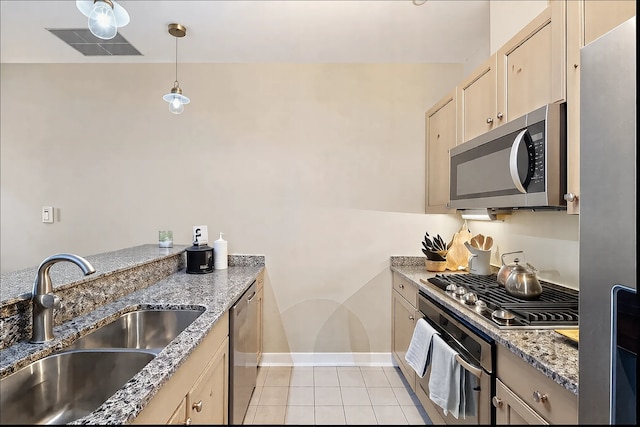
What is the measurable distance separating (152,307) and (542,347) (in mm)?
1576

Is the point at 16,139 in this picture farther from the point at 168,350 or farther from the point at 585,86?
the point at 585,86

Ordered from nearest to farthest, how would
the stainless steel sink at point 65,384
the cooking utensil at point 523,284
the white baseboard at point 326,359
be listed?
the stainless steel sink at point 65,384 < the cooking utensil at point 523,284 < the white baseboard at point 326,359

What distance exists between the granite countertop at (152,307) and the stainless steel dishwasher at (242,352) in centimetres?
10

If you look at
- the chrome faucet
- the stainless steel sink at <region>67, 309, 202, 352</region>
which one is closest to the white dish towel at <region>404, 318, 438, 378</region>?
the stainless steel sink at <region>67, 309, 202, 352</region>

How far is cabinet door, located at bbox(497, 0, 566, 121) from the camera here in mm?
1417

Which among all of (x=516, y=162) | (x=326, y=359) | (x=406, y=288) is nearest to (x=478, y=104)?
(x=516, y=162)

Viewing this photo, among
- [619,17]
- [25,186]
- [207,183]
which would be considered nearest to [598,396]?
[619,17]

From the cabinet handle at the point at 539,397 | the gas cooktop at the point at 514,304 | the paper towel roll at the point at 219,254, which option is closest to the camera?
the cabinet handle at the point at 539,397

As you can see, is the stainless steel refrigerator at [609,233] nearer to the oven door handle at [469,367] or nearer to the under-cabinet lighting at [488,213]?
the oven door handle at [469,367]

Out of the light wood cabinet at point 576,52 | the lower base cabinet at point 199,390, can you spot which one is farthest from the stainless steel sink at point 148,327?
the light wood cabinet at point 576,52

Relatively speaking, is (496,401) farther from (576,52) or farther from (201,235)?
(201,235)

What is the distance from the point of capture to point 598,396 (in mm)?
609

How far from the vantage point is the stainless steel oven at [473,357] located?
1.33 m

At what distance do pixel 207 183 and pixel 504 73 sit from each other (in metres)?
2.35
